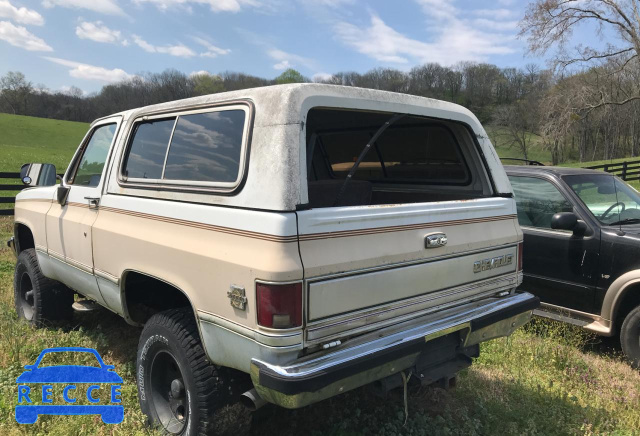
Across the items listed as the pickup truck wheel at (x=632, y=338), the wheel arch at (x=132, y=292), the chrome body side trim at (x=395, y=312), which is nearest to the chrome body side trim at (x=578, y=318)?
the pickup truck wheel at (x=632, y=338)

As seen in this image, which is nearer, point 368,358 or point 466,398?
point 368,358

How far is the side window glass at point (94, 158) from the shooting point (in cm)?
362

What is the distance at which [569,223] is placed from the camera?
438 centimetres

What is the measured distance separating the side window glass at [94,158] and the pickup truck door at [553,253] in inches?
163

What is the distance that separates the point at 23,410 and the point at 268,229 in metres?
2.36

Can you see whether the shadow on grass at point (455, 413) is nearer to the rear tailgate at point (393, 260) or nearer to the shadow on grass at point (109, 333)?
the rear tailgate at point (393, 260)

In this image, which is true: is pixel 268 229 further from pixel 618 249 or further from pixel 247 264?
pixel 618 249

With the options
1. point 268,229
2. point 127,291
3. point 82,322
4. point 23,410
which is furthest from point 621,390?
point 82,322

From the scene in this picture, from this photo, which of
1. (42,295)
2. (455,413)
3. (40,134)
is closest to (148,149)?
(42,295)

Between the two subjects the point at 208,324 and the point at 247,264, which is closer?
the point at 247,264

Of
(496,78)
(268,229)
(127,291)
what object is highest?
(496,78)

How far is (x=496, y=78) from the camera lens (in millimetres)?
79312

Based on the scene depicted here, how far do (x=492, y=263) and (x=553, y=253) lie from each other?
1973 millimetres

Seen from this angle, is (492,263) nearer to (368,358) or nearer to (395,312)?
(395,312)
